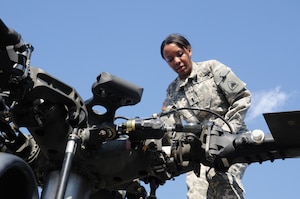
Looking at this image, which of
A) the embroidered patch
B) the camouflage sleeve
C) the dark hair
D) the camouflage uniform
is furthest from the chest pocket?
the dark hair

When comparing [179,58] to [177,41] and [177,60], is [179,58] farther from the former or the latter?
[177,41]

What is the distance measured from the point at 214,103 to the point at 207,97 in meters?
0.12

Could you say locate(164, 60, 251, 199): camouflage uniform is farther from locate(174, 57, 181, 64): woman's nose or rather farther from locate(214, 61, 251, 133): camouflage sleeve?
locate(174, 57, 181, 64): woman's nose

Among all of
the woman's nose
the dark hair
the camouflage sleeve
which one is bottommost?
the camouflage sleeve

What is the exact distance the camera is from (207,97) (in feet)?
20.4

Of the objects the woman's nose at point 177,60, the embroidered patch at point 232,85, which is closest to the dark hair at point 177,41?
the woman's nose at point 177,60

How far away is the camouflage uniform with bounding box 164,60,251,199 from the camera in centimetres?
555

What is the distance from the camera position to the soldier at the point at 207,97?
220 inches

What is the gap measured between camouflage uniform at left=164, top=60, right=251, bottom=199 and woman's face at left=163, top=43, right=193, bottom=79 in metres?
0.09

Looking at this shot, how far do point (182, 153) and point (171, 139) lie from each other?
0.22 m

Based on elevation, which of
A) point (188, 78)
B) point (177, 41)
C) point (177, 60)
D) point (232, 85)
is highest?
point (177, 41)

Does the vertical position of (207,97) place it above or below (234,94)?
above

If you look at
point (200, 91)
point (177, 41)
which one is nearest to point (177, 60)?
point (177, 41)

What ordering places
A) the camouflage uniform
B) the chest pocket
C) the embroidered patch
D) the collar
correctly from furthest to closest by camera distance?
the collar, the chest pocket, the embroidered patch, the camouflage uniform
